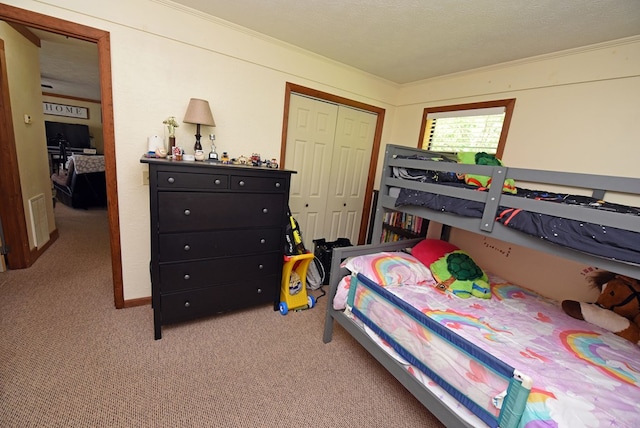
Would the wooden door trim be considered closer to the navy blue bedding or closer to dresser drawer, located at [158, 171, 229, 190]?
dresser drawer, located at [158, 171, 229, 190]

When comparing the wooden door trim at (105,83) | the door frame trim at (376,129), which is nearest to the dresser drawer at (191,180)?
the wooden door trim at (105,83)

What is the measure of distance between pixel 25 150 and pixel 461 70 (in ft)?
14.5

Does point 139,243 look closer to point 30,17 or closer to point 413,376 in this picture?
point 30,17

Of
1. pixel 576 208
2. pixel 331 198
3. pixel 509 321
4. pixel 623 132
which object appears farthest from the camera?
pixel 331 198

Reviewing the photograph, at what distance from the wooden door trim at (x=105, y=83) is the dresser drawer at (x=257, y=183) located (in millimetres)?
945

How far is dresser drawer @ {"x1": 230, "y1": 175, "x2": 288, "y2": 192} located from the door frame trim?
2.09 feet

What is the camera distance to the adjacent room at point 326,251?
1.31m

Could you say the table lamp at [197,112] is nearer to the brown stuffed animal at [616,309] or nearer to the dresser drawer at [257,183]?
the dresser drawer at [257,183]

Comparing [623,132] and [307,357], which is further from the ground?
[623,132]

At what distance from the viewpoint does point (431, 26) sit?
1.84 m

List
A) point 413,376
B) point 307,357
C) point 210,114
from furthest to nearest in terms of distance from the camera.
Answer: point 210,114 → point 307,357 → point 413,376

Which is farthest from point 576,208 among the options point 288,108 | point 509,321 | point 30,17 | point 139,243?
point 30,17

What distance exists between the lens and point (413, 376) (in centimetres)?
140

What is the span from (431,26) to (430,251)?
65.4 inches
